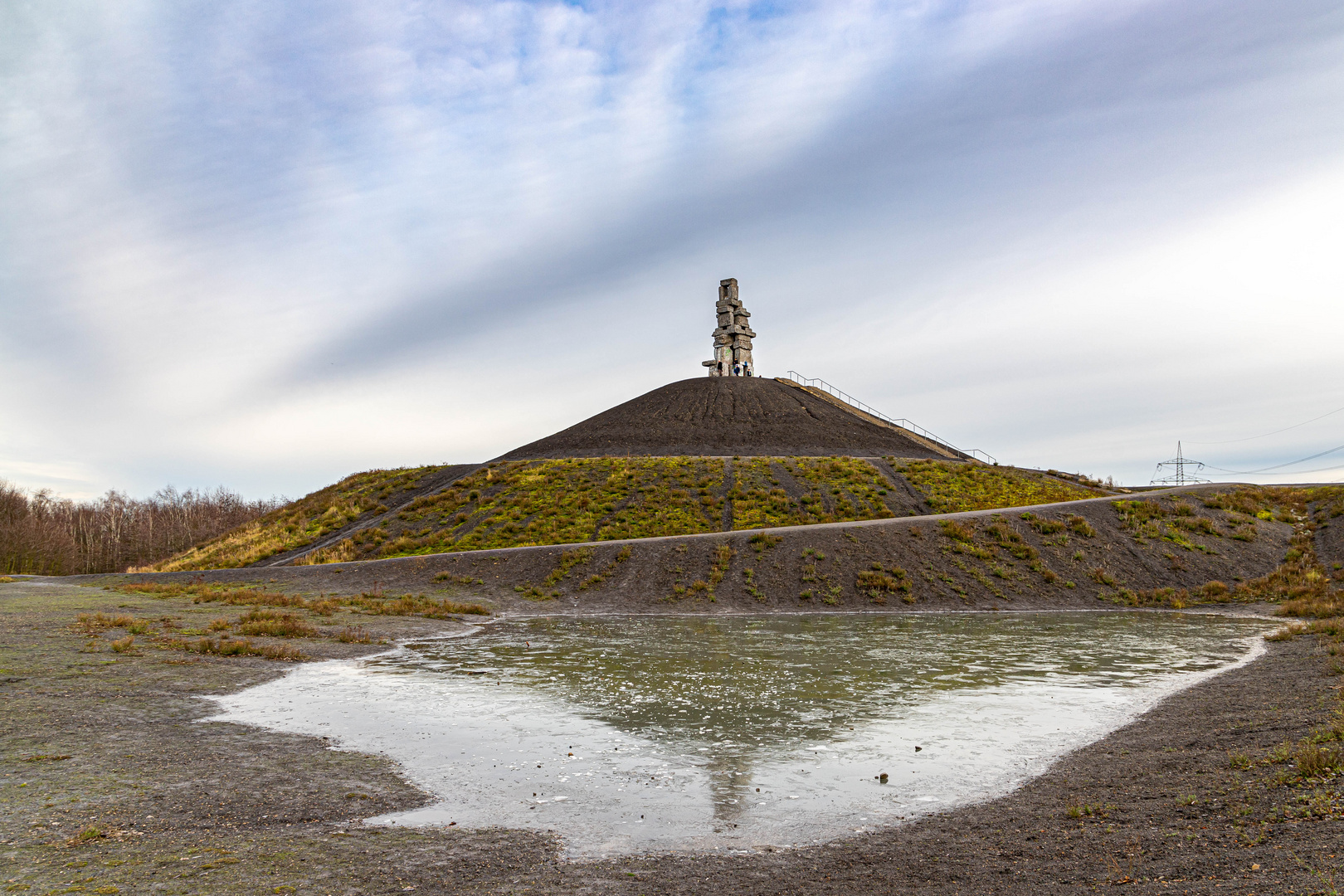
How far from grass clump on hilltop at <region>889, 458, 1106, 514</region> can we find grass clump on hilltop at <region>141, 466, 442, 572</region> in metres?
40.4

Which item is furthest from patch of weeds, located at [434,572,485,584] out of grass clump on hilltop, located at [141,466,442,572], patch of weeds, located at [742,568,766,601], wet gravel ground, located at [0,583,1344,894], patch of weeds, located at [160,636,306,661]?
wet gravel ground, located at [0,583,1344,894]

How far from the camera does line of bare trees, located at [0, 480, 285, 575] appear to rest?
64.6 meters

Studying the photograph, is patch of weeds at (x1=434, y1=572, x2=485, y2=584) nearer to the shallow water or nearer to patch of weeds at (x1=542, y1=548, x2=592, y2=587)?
patch of weeds at (x1=542, y1=548, x2=592, y2=587)

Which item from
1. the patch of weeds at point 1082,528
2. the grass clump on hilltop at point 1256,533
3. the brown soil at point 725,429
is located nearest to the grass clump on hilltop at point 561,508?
the brown soil at point 725,429

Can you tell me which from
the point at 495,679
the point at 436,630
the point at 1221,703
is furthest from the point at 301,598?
the point at 1221,703

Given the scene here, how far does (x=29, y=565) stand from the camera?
210ft

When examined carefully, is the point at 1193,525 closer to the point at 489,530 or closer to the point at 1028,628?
the point at 1028,628

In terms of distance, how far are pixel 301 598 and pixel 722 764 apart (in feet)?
82.6

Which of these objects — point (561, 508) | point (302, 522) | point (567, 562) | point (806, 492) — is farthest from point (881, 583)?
point (302, 522)

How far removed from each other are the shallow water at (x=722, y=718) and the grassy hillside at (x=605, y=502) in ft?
78.5

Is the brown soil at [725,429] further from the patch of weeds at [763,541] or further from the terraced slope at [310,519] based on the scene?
the patch of weeds at [763,541]

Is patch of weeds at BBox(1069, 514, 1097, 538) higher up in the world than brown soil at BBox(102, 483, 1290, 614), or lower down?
higher up

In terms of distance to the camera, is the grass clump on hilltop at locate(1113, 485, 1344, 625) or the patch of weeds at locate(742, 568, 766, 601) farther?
the patch of weeds at locate(742, 568, 766, 601)

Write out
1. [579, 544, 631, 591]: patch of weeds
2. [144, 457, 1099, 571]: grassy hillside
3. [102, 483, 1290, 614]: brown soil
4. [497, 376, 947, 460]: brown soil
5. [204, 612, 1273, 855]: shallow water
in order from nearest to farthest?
[204, 612, 1273, 855]: shallow water → [102, 483, 1290, 614]: brown soil → [579, 544, 631, 591]: patch of weeds → [144, 457, 1099, 571]: grassy hillside → [497, 376, 947, 460]: brown soil
